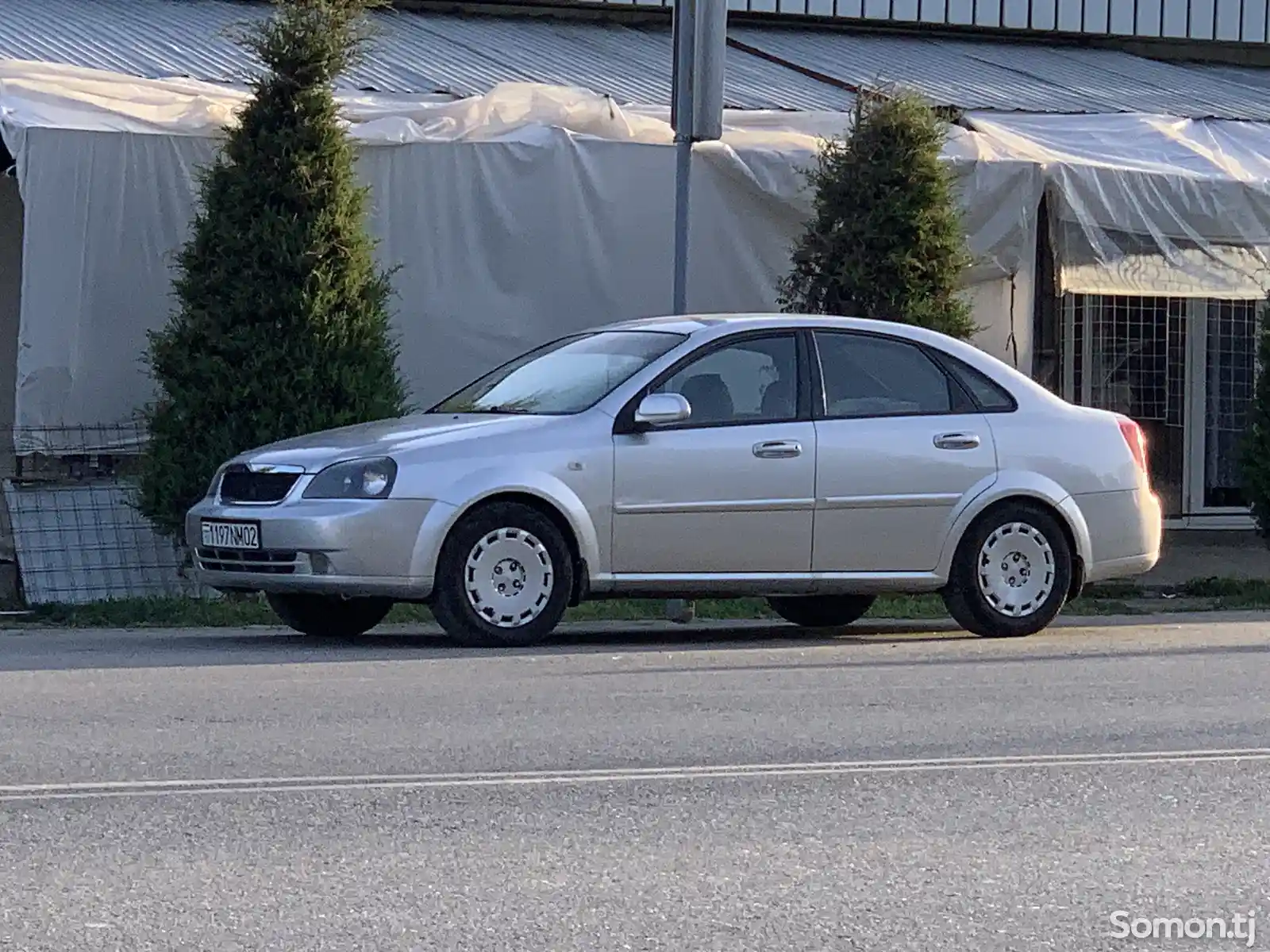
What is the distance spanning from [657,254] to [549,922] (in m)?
10.1

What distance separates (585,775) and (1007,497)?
4572 mm

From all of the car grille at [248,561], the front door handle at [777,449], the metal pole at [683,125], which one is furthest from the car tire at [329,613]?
the front door handle at [777,449]

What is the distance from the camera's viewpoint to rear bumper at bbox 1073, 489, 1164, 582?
11.2m

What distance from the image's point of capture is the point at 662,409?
1030cm

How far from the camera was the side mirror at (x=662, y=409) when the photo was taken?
33.8 feet

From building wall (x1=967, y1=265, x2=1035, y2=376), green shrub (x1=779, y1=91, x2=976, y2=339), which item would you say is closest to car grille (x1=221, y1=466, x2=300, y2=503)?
green shrub (x1=779, y1=91, x2=976, y2=339)

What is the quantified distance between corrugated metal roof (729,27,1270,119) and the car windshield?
589 cm

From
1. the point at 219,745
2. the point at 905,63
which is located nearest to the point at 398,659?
the point at 219,745

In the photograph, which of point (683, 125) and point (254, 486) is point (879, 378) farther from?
point (254, 486)

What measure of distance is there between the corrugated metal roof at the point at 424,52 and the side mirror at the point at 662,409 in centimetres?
456

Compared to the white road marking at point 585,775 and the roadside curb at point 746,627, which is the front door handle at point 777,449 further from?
the white road marking at point 585,775

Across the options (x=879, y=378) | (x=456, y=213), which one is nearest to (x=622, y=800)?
(x=879, y=378)

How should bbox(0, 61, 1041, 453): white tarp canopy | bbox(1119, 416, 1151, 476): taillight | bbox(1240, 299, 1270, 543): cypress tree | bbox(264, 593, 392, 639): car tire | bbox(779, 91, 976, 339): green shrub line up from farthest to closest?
bbox(1240, 299, 1270, 543): cypress tree < bbox(779, 91, 976, 339): green shrub < bbox(0, 61, 1041, 453): white tarp canopy < bbox(1119, 416, 1151, 476): taillight < bbox(264, 593, 392, 639): car tire
